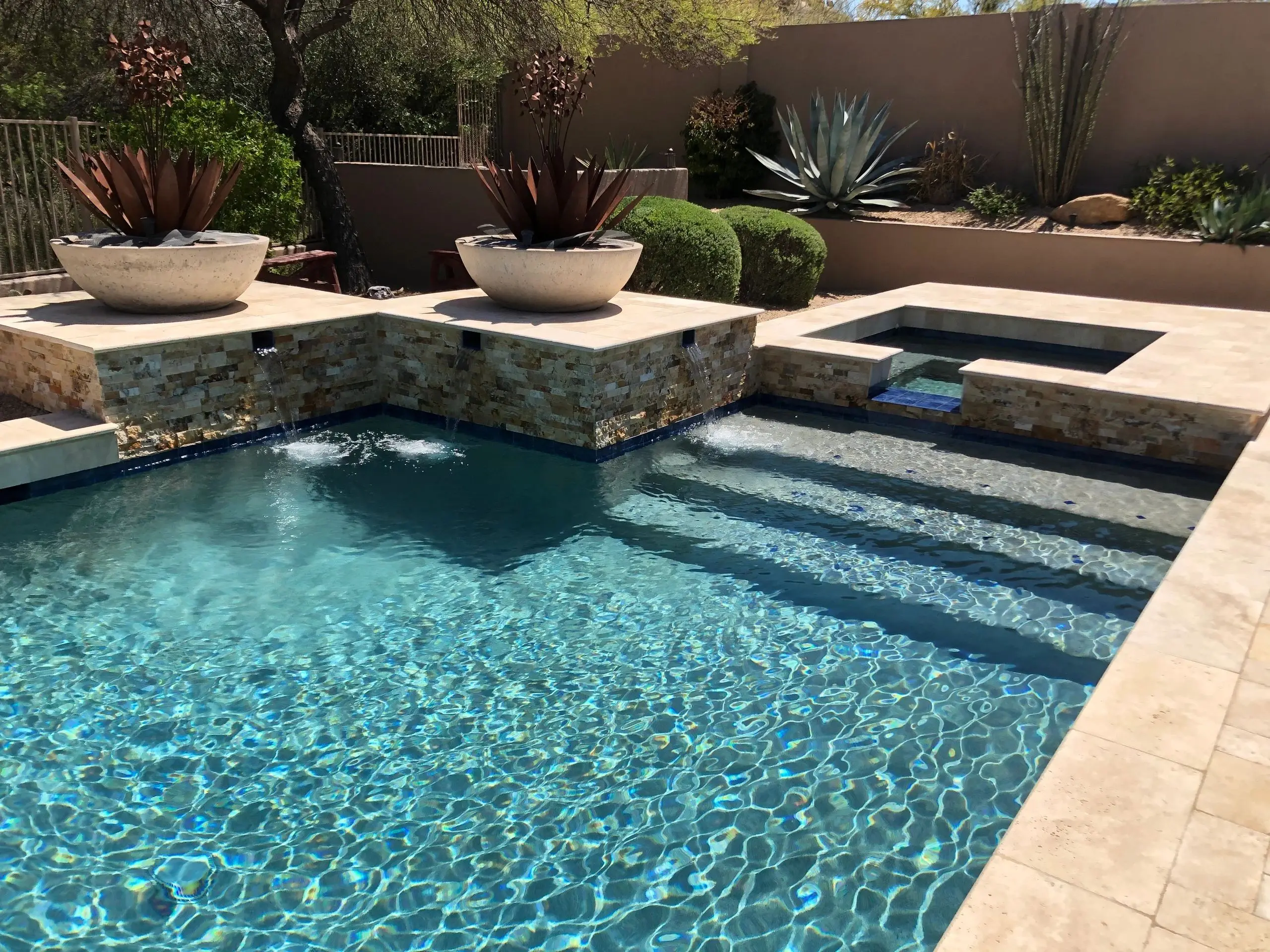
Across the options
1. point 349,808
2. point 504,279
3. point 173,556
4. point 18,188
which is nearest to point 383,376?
point 504,279

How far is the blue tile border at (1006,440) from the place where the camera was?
6.05 m

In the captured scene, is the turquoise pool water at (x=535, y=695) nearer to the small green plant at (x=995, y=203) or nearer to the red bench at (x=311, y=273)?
the red bench at (x=311, y=273)

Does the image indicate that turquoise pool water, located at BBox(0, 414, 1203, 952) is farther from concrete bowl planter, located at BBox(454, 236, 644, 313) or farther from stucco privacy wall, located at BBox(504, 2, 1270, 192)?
stucco privacy wall, located at BBox(504, 2, 1270, 192)

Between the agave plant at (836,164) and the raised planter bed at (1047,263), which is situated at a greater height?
the agave plant at (836,164)

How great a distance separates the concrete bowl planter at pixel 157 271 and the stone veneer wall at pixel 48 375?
0.60m

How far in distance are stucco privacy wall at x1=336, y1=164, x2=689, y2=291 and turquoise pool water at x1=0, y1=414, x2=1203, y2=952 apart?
554 centimetres

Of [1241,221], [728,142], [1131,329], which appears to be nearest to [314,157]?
[728,142]

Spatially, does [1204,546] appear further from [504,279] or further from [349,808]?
[504,279]

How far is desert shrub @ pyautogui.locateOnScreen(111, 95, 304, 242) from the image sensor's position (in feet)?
29.8

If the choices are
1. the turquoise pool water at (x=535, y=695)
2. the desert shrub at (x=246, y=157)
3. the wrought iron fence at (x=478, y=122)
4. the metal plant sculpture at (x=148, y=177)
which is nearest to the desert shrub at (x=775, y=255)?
the desert shrub at (x=246, y=157)

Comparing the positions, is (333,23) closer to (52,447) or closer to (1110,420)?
(52,447)

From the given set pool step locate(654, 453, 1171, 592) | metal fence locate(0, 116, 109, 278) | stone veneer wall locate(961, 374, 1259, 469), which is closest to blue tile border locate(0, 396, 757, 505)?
pool step locate(654, 453, 1171, 592)

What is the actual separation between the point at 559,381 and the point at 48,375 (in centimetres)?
302

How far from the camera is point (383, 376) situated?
277 inches
